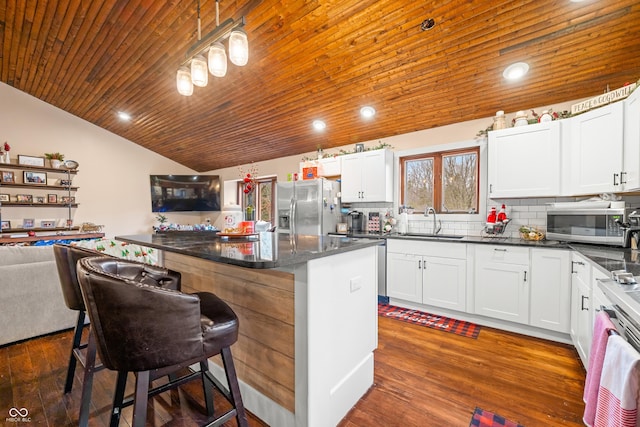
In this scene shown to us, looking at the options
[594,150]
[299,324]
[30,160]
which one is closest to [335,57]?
[594,150]

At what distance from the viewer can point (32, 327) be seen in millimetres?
2518

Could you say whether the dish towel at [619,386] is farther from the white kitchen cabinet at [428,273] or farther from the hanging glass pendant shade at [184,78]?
the hanging glass pendant shade at [184,78]

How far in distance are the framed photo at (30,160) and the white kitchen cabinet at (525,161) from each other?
7674mm

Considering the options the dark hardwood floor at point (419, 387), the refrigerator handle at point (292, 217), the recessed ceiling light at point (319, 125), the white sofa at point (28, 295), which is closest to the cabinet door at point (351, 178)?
the recessed ceiling light at point (319, 125)

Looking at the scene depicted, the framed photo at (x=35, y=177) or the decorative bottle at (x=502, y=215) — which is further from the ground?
the framed photo at (x=35, y=177)

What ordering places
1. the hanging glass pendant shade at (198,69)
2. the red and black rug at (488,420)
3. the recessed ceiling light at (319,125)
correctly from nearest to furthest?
1. the red and black rug at (488,420)
2. the hanging glass pendant shade at (198,69)
3. the recessed ceiling light at (319,125)

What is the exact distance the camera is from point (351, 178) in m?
4.21

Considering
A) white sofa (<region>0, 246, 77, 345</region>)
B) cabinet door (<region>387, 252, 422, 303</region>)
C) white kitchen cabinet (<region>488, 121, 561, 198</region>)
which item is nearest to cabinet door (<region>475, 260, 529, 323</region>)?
cabinet door (<region>387, 252, 422, 303</region>)

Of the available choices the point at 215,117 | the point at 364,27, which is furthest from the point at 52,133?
the point at 364,27

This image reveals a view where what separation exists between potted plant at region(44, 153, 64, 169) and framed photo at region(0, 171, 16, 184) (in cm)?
59

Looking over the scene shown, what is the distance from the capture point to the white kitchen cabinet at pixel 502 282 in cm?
264

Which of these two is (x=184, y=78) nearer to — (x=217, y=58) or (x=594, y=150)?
(x=217, y=58)

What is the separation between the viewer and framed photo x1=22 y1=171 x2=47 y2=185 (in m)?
5.02

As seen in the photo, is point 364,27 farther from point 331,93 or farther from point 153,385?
point 153,385
